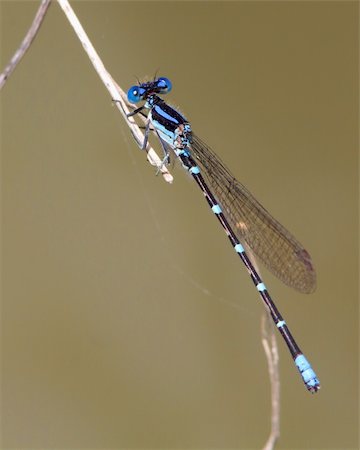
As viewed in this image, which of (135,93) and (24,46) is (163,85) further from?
(24,46)

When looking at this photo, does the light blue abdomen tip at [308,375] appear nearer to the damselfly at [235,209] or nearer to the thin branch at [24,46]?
the damselfly at [235,209]

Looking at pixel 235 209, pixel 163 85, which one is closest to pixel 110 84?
pixel 163 85

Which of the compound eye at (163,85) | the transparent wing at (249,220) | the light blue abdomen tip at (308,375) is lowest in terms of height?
the light blue abdomen tip at (308,375)

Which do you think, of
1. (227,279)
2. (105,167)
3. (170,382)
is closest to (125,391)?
(170,382)

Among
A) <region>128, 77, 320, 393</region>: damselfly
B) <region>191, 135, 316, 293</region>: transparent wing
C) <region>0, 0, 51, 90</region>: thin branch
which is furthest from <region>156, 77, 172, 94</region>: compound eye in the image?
<region>0, 0, 51, 90</region>: thin branch

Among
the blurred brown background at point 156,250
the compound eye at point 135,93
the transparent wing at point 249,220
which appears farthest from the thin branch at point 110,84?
the blurred brown background at point 156,250

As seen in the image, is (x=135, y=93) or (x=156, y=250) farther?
(x=156, y=250)

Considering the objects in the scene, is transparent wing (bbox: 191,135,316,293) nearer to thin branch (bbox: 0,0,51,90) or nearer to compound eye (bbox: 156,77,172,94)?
compound eye (bbox: 156,77,172,94)
